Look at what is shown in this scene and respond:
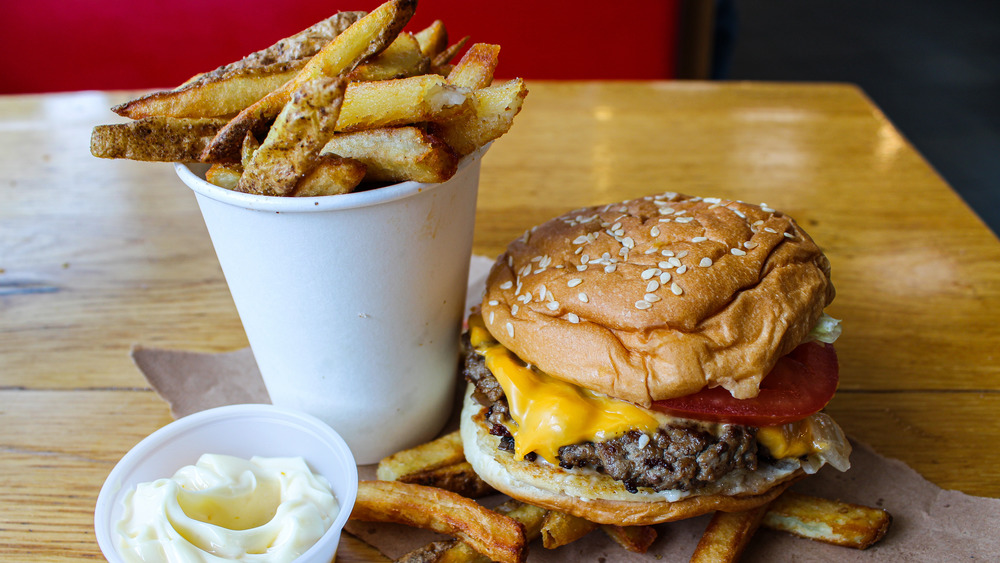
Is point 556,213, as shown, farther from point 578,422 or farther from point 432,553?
point 432,553

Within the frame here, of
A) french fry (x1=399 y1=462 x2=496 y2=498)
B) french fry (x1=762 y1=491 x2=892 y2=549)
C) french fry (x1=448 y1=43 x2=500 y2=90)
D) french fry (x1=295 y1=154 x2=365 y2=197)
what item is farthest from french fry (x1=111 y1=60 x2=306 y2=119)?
french fry (x1=762 y1=491 x2=892 y2=549)

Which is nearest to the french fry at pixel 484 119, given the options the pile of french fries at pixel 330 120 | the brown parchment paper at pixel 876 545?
the pile of french fries at pixel 330 120

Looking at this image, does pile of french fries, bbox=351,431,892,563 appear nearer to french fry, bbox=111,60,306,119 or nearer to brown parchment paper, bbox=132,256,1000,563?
brown parchment paper, bbox=132,256,1000,563

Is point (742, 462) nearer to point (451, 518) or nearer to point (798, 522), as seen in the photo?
point (798, 522)

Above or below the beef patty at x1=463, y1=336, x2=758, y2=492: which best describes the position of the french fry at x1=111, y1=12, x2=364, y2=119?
above

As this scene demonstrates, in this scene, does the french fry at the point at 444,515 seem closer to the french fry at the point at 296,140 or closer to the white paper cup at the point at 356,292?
the white paper cup at the point at 356,292

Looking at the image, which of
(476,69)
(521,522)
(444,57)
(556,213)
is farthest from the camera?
(556,213)

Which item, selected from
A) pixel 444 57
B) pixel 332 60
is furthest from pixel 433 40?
pixel 332 60
